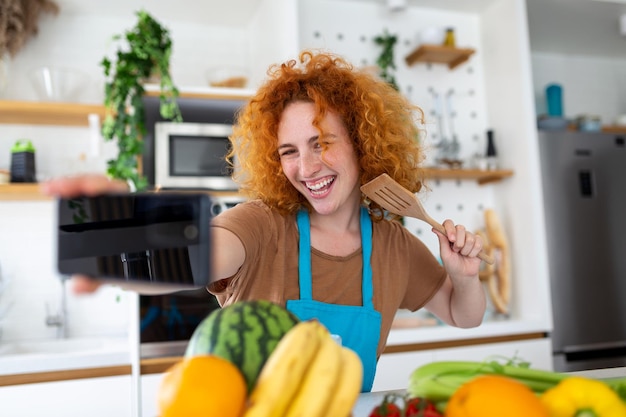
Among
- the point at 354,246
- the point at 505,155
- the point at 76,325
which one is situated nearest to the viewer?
the point at 354,246

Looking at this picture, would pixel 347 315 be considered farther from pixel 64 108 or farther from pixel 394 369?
pixel 64 108

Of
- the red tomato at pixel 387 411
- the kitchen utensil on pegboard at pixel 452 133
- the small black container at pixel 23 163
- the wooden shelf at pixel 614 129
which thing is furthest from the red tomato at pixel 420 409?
the wooden shelf at pixel 614 129

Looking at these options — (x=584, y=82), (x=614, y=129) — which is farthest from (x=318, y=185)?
(x=584, y=82)

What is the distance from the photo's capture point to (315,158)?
1.20 meters

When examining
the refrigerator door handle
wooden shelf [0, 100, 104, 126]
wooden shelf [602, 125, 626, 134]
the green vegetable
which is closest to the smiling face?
the green vegetable

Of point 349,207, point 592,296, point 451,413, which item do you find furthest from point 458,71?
point 451,413

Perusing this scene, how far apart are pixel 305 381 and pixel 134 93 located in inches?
79.5

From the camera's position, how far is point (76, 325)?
8.57 ft

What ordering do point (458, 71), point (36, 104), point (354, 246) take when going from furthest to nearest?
point (458, 71) → point (36, 104) → point (354, 246)

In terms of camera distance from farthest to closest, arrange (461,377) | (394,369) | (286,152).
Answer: (394,369) → (286,152) → (461,377)

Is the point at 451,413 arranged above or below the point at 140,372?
above

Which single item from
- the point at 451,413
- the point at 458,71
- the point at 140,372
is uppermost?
the point at 458,71

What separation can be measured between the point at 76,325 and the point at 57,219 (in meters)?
2.28

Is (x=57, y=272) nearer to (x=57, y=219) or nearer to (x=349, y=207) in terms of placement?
(x=57, y=219)
